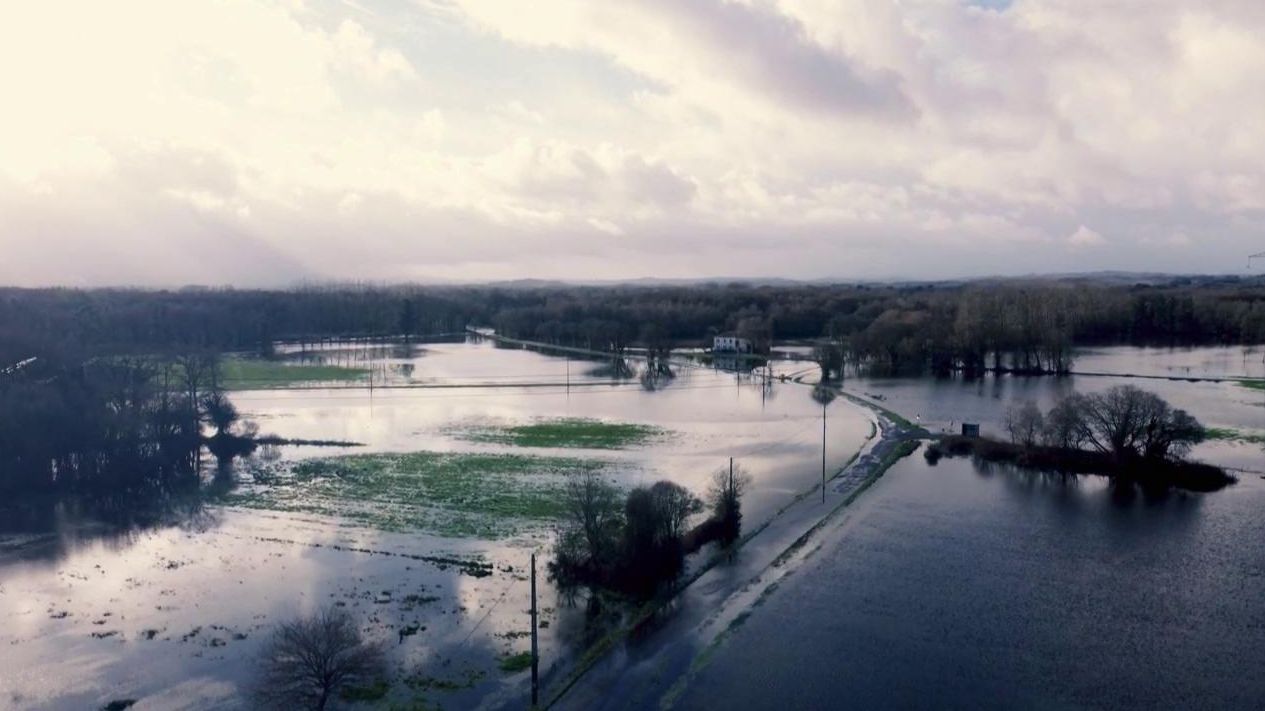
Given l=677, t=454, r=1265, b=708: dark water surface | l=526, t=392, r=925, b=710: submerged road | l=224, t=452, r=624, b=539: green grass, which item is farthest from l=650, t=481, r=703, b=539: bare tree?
l=224, t=452, r=624, b=539: green grass

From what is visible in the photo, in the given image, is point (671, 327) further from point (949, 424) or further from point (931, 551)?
point (931, 551)

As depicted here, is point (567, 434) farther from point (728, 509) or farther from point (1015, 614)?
point (1015, 614)

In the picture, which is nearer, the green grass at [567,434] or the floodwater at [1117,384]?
the green grass at [567,434]

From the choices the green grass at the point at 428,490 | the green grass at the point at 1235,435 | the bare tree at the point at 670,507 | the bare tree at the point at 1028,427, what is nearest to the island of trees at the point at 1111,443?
the bare tree at the point at 1028,427

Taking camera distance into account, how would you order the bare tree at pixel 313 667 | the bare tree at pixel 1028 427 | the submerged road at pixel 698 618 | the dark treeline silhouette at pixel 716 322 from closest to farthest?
the bare tree at pixel 313 667, the submerged road at pixel 698 618, the bare tree at pixel 1028 427, the dark treeline silhouette at pixel 716 322

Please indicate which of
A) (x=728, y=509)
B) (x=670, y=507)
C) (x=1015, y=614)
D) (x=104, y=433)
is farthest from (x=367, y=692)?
(x=104, y=433)

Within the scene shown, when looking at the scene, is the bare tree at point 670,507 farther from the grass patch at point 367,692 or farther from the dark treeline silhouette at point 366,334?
the dark treeline silhouette at point 366,334

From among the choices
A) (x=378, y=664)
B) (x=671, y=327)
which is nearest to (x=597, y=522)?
(x=378, y=664)
